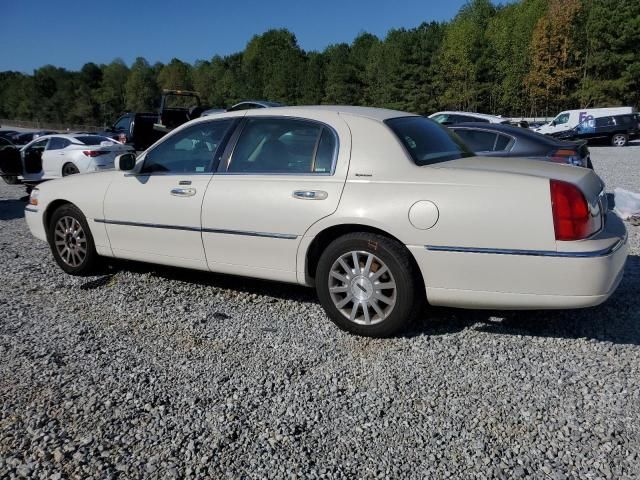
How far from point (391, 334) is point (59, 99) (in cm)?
10975

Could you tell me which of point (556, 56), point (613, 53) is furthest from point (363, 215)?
point (556, 56)

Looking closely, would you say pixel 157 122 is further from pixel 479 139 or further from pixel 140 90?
pixel 140 90

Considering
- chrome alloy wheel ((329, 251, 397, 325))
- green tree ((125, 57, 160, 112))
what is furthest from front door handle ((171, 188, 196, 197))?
green tree ((125, 57, 160, 112))

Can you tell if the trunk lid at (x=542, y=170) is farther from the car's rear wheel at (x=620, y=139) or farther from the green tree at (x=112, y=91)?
the green tree at (x=112, y=91)

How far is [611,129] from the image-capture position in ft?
87.0

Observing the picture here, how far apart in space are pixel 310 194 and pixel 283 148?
54 cm

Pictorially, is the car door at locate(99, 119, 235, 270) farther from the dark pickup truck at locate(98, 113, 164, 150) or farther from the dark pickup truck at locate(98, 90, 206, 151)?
the dark pickup truck at locate(98, 113, 164, 150)

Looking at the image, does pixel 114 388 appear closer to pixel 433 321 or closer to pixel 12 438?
pixel 12 438

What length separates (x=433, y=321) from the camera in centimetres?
405

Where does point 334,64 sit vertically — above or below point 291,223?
above

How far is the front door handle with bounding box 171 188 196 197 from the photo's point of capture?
4348 millimetres

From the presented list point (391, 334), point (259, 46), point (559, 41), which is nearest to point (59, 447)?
point (391, 334)

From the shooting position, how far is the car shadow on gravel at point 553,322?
149 inches

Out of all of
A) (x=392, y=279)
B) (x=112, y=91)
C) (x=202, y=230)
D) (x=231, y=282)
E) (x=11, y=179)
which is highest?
(x=112, y=91)
